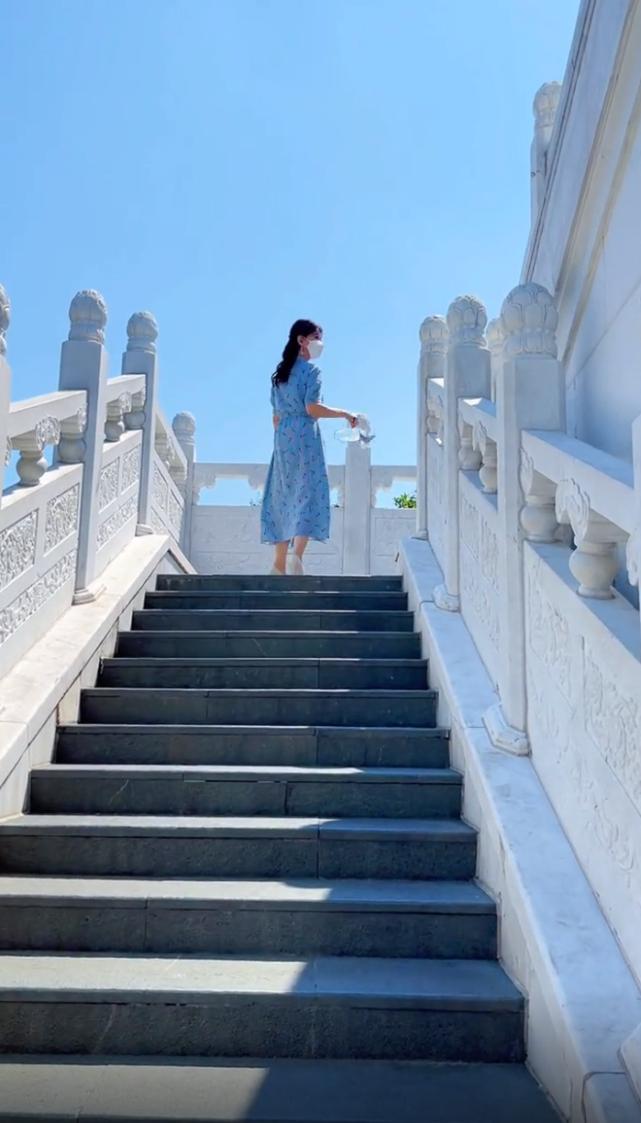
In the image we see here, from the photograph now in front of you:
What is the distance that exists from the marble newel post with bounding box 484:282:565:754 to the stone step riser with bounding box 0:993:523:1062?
2.90 feet

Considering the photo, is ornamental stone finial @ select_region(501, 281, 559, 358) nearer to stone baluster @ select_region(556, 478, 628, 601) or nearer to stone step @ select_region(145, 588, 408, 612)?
stone baluster @ select_region(556, 478, 628, 601)

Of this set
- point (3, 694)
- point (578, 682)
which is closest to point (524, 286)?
point (578, 682)

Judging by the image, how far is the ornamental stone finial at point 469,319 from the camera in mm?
3828

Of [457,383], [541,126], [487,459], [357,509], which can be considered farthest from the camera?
[357,509]

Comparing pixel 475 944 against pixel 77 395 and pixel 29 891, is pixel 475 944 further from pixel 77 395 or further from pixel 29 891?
pixel 77 395

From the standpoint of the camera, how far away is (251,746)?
121 inches

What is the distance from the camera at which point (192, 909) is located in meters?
2.26

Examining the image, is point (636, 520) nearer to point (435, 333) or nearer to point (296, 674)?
point (296, 674)

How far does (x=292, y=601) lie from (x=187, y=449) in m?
4.36

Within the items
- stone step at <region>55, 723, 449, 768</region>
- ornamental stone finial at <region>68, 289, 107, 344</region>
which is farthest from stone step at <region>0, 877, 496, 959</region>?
ornamental stone finial at <region>68, 289, 107, 344</region>

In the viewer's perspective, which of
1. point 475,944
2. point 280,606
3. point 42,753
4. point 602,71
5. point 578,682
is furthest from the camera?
point 280,606

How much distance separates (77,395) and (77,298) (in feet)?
2.05

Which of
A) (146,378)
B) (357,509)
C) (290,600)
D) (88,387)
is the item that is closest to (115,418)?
(88,387)

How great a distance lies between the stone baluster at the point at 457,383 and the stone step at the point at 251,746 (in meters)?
0.95
